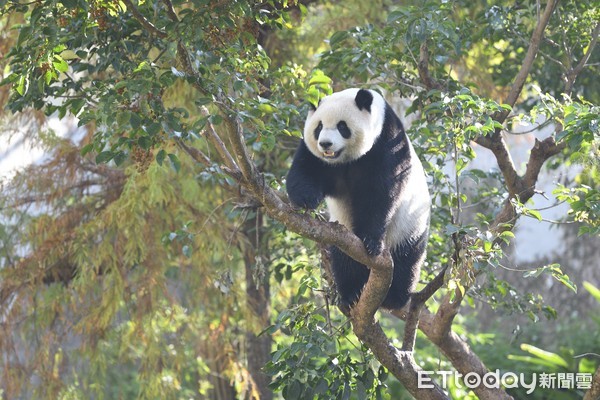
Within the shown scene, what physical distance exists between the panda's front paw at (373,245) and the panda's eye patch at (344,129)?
472 millimetres

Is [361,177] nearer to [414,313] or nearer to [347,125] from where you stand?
[347,125]

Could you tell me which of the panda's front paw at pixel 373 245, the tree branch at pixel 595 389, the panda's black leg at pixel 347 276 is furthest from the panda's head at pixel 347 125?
the tree branch at pixel 595 389

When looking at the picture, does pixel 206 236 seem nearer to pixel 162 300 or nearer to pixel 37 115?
pixel 162 300

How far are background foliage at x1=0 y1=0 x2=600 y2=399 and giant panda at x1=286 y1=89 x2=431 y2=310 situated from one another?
0.49 feet

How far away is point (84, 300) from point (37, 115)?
1311mm

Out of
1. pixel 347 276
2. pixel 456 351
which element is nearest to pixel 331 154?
pixel 347 276

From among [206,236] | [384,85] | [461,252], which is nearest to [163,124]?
[461,252]

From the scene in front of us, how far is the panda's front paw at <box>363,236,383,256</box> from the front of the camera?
11.1ft

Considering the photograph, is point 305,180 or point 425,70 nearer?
point 305,180

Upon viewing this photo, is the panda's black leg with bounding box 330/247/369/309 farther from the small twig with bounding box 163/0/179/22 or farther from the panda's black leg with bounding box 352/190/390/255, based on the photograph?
the small twig with bounding box 163/0/179/22

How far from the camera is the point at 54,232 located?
5668 millimetres

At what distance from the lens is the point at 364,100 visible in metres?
3.69

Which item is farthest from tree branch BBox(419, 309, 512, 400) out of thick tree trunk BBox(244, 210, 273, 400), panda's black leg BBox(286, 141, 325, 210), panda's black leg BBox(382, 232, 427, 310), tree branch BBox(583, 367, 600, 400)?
thick tree trunk BBox(244, 210, 273, 400)

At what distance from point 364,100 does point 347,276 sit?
0.89m
